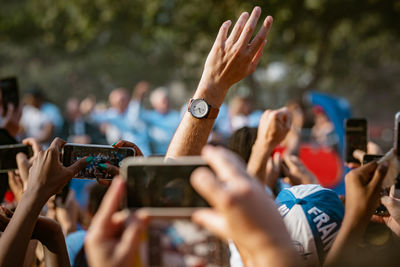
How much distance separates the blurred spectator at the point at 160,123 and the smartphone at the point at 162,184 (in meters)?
7.26

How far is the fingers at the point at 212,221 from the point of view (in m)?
1.11

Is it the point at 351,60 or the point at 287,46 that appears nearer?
the point at 287,46

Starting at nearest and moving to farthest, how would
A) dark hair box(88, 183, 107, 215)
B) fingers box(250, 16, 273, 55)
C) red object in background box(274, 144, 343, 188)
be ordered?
fingers box(250, 16, 273, 55) < dark hair box(88, 183, 107, 215) < red object in background box(274, 144, 343, 188)

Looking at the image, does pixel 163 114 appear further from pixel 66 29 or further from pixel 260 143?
pixel 66 29

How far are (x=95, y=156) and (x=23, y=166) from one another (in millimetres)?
653

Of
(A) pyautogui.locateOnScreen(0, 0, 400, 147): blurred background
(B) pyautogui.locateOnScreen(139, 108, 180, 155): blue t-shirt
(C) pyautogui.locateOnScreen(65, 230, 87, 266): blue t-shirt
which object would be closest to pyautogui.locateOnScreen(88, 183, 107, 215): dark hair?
(C) pyautogui.locateOnScreen(65, 230, 87, 266): blue t-shirt

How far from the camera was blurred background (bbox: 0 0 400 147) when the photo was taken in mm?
13148

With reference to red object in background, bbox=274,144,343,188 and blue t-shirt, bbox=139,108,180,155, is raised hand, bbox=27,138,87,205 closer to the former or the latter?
blue t-shirt, bbox=139,108,180,155

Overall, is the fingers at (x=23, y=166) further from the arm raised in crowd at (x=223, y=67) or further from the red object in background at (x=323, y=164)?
the red object in background at (x=323, y=164)

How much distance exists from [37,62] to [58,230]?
136ft

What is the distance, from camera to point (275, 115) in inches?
101

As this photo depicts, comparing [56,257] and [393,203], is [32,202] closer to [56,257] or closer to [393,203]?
[56,257]

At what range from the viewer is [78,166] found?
189 cm

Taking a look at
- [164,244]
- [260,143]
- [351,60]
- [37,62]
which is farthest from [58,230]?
[37,62]
